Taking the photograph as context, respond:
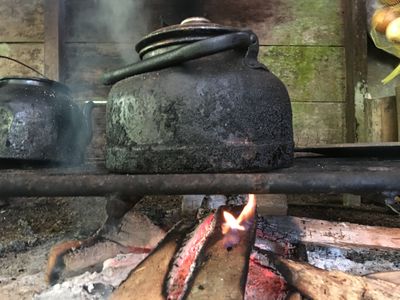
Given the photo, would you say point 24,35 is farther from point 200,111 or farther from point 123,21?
point 200,111

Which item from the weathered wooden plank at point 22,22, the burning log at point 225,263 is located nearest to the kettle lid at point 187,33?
the burning log at point 225,263

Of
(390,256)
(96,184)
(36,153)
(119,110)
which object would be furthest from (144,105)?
(390,256)

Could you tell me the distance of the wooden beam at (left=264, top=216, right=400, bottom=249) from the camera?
0.95 meters

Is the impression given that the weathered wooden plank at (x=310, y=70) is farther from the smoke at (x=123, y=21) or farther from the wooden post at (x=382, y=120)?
the smoke at (x=123, y=21)

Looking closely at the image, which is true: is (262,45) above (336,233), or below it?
above

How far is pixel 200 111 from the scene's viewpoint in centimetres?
71

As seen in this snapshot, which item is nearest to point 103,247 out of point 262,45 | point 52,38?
point 52,38

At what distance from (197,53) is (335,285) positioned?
1.62 ft

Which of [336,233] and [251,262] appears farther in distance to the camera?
[336,233]

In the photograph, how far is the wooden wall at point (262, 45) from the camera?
1667mm

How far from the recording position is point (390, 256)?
3.10 ft

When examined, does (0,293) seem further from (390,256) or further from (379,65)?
(379,65)

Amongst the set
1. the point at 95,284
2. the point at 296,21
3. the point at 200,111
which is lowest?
the point at 95,284

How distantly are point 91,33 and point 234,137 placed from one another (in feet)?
4.01
